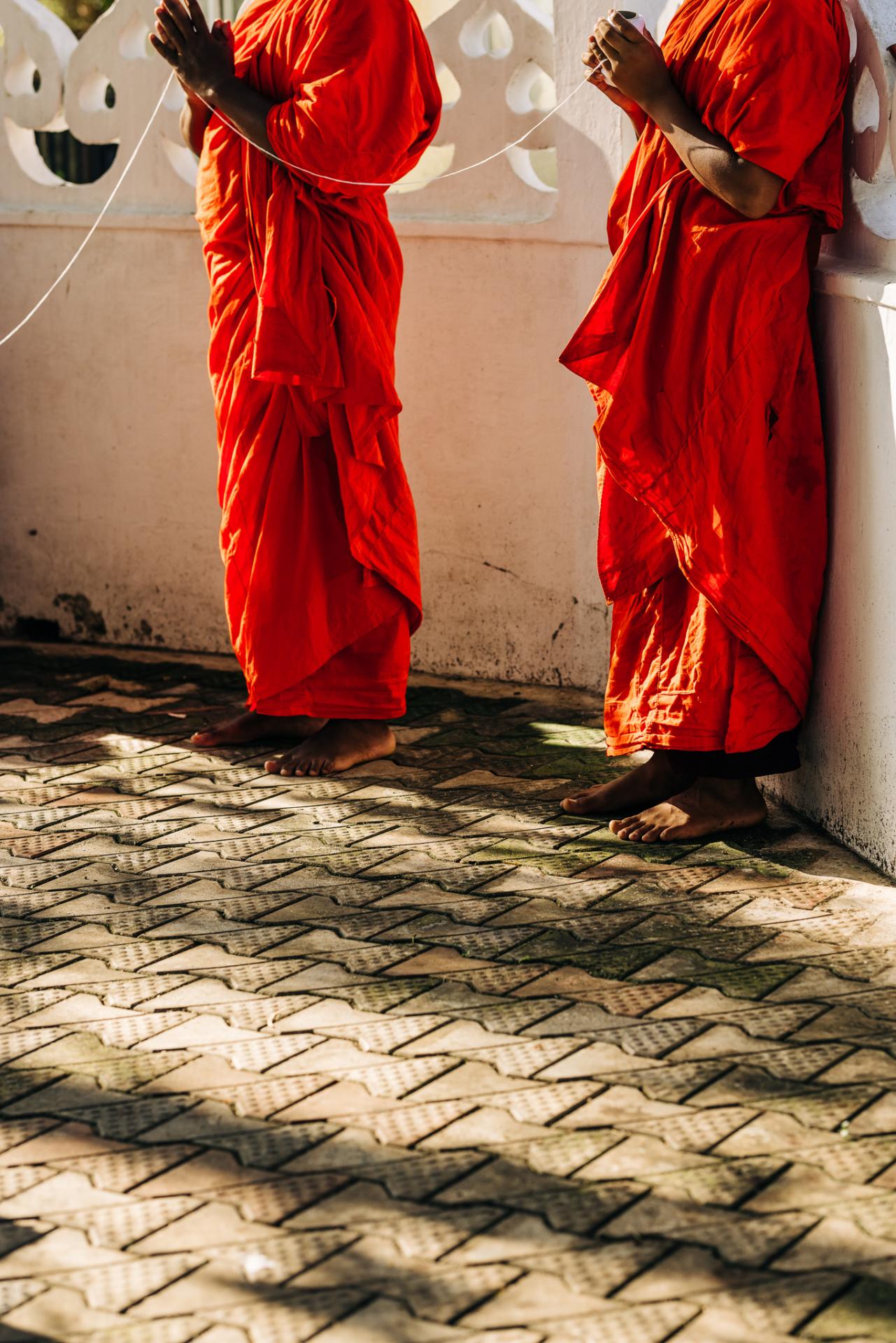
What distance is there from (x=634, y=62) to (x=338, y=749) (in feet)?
6.70

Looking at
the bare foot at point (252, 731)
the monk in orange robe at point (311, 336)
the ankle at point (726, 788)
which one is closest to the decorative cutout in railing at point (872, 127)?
the monk in orange robe at point (311, 336)

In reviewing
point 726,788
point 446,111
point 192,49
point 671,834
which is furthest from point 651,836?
point 446,111

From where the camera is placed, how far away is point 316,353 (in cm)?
462

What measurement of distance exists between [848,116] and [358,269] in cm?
137

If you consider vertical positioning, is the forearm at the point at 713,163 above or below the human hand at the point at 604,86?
below

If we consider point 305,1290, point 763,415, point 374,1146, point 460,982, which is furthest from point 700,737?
point 305,1290

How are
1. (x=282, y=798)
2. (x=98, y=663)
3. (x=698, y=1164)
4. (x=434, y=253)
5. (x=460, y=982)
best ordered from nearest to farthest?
(x=698, y=1164) < (x=460, y=982) < (x=282, y=798) < (x=434, y=253) < (x=98, y=663)

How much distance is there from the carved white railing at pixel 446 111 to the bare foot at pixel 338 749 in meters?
1.70

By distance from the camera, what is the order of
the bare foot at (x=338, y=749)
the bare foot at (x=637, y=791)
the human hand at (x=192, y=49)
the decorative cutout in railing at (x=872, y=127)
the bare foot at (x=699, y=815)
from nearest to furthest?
1. the decorative cutout in railing at (x=872, y=127)
2. the bare foot at (x=699, y=815)
3. the bare foot at (x=637, y=791)
4. the human hand at (x=192, y=49)
5. the bare foot at (x=338, y=749)

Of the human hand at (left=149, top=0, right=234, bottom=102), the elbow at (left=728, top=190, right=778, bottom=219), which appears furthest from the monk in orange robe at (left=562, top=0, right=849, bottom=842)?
the human hand at (left=149, top=0, right=234, bottom=102)

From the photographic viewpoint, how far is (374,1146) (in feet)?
9.27

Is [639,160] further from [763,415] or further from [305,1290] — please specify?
[305,1290]

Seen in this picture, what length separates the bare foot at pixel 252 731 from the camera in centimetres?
522

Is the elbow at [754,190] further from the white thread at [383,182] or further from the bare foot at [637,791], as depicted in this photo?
the bare foot at [637,791]
